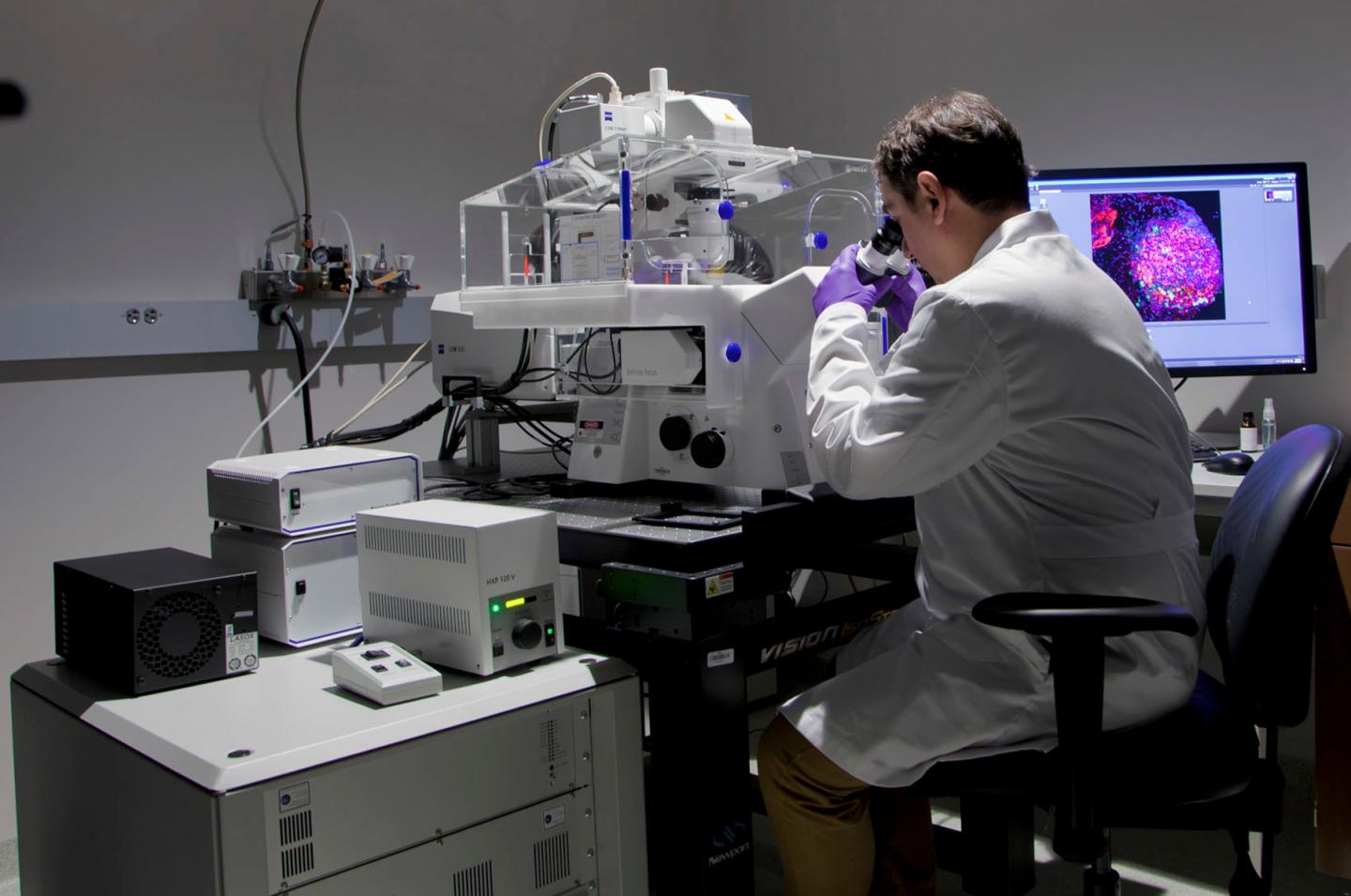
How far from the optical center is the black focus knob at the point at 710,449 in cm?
178

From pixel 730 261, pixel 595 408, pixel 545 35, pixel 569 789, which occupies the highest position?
pixel 545 35

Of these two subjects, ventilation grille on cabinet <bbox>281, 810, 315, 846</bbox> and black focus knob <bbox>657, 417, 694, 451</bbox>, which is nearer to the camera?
ventilation grille on cabinet <bbox>281, 810, 315, 846</bbox>

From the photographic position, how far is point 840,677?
1.51 metres

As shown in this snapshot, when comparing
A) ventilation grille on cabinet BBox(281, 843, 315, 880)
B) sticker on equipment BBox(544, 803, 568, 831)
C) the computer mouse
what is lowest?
sticker on equipment BBox(544, 803, 568, 831)

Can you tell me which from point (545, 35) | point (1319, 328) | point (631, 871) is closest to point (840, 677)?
point (631, 871)

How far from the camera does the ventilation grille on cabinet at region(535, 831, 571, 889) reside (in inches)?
60.0

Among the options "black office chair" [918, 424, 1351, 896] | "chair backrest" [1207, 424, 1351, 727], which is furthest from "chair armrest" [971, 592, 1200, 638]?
"chair backrest" [1207, 424, 1351, 727]

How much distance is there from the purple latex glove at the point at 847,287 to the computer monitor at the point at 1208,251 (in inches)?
33.2

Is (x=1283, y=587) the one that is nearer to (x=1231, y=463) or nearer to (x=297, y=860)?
(x=1231, y=463)

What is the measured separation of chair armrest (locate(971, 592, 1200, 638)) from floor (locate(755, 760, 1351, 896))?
3.47ft

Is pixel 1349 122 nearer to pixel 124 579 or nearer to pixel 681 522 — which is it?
pixel 681 522

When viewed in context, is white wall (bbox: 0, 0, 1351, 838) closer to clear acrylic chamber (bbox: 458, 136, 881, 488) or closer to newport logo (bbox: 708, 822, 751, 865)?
clear acrylic chamber (bbox: 458, 136, 881, 488)

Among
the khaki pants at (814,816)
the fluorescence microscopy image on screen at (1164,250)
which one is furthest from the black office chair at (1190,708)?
the fluorescence microscopy image on screen at (1164,250)

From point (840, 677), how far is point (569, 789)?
40cm
